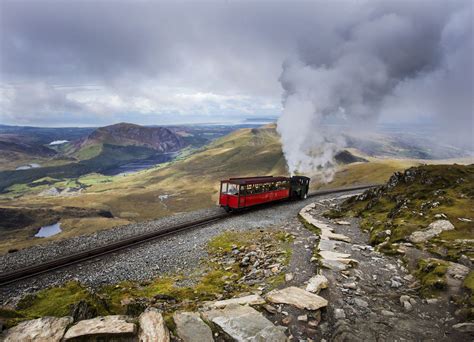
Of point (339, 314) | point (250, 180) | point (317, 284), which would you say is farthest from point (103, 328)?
point (250, 180)

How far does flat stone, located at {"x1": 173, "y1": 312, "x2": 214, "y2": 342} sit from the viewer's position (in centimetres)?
815

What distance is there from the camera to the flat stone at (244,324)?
8.45 m

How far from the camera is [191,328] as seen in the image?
27.9ft

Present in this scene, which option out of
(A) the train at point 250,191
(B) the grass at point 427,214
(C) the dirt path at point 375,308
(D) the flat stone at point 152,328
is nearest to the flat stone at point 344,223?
(B) the grass at point 427,214

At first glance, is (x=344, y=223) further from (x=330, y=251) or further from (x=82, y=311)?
(x=82, y=311)

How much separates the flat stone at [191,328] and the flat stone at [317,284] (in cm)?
484

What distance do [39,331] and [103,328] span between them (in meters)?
1.55

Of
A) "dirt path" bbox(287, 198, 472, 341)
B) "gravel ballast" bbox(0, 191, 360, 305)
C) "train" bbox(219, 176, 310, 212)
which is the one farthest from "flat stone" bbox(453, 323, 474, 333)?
"train" bbox(219, 176, 310, 212)

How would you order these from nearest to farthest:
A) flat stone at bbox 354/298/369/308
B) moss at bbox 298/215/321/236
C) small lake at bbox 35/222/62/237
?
flat stone at bbox 354/298/369/308
moss at bbox 298/215/321/236
small lake at bbox 35/222/62/237

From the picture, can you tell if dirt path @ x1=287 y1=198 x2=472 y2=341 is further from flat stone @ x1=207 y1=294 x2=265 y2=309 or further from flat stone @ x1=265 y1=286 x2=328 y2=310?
flat stone @ x1=207 y1=294 x2=265 y2=309

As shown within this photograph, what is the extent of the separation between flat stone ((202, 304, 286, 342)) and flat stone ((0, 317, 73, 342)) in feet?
12.9

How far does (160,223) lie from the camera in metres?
29.6

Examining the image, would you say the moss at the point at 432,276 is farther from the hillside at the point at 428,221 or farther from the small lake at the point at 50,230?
the small lake at the point at 50,230

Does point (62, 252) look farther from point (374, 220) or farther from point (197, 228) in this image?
point (374, 220)
